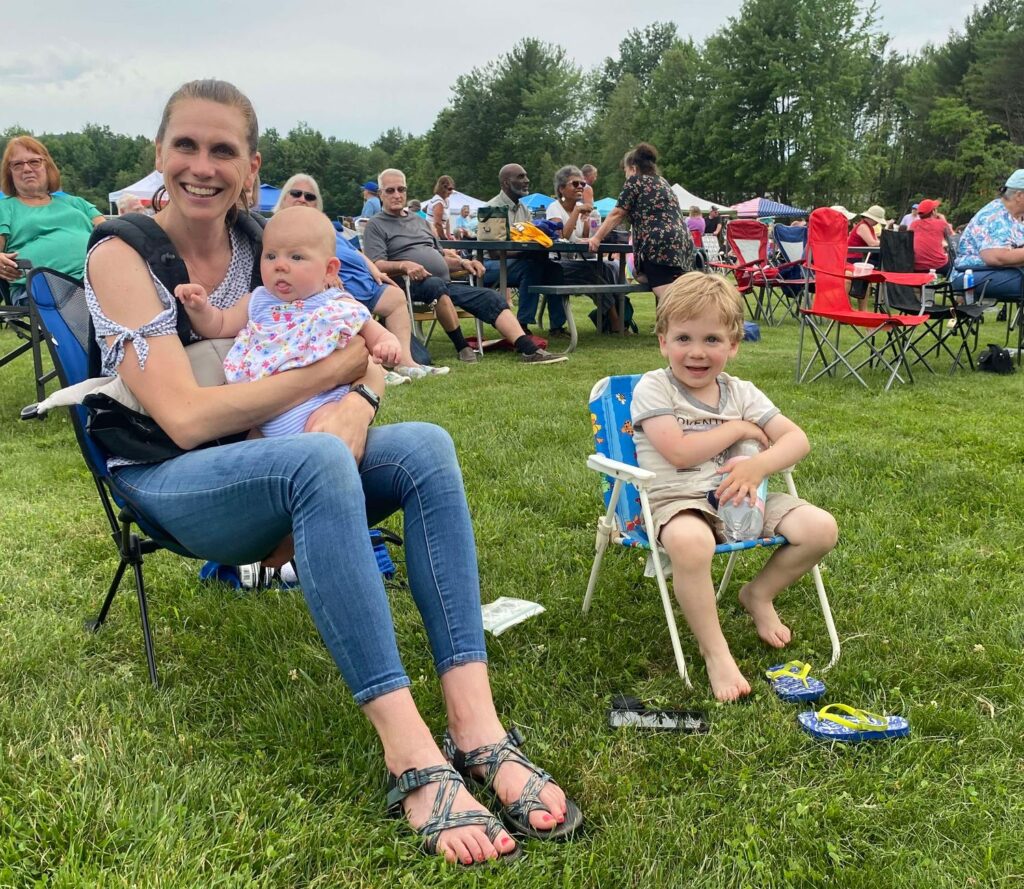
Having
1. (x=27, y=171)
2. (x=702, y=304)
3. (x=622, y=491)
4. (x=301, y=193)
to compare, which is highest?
(x=27, y=171)

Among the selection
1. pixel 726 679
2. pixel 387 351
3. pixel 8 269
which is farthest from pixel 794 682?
pixel 8 269

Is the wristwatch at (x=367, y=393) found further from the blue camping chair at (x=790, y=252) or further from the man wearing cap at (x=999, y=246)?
the blue camping chair at (x=790, y=252)

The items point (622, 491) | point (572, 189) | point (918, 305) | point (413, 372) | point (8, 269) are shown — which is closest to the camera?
point (622, 491)

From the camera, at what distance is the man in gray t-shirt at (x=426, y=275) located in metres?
7.79

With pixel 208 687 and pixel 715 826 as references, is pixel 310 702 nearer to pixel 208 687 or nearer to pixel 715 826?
pixel 208 687

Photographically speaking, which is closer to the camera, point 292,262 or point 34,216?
point 292,262

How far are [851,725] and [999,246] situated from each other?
6592 millimetres

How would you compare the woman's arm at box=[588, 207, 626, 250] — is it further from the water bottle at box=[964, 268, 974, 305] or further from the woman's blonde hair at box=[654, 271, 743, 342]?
the woman's blonde hair at box=[654, 271, 743, 342]

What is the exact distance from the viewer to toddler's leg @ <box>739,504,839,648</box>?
7.66 ft

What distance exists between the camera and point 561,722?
2.10m

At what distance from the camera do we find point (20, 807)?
5.39 feet

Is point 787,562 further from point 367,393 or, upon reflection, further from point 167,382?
point 167,382

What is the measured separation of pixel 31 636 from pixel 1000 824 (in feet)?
8.35

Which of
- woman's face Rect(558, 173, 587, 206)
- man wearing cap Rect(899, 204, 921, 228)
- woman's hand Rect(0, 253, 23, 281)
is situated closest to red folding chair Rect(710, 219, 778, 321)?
man wearing cap Rect(899, 204, 921, 228)
